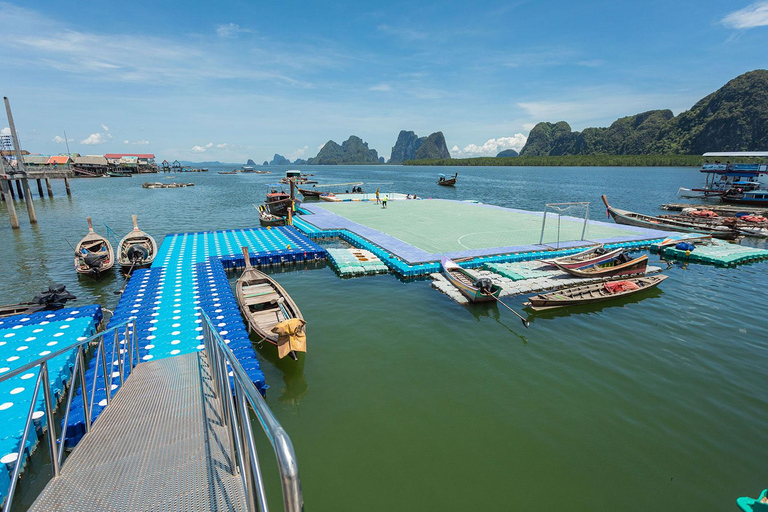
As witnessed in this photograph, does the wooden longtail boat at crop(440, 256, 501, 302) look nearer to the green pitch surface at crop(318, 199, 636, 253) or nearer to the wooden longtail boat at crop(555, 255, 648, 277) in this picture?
the green pitch surface at crop(318, 199, 636, 253)

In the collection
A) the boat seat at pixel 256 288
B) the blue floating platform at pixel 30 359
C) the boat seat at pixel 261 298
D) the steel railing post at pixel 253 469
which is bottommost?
the blue floating platform at pixel 30 359

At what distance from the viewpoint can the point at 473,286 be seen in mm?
18234

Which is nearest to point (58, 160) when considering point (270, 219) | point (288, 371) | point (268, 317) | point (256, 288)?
point (270, 219)

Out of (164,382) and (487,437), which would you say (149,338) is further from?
(487,437)

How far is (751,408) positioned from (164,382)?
16.6 m

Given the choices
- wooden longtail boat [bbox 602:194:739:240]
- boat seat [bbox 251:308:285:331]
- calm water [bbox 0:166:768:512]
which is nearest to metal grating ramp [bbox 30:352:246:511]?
calm water [bbox 0:166:768:512]

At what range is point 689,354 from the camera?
551 inches

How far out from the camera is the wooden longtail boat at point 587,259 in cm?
2112

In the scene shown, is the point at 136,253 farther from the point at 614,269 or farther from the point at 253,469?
the point at 614,269

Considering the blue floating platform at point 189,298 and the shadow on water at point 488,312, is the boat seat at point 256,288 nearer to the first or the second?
the blue floating platform at point 189,298

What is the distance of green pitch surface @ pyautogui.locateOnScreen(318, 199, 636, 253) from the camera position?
2750 cm

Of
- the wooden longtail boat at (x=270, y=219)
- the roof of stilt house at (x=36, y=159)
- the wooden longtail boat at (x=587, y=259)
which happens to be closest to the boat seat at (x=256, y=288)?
the wooden longtail boat at (x=587, y=259)

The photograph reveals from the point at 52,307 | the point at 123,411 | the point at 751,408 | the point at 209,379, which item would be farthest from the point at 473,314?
Answer: the point at 52,307

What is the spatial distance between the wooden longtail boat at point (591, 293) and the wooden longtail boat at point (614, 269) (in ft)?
3.03
